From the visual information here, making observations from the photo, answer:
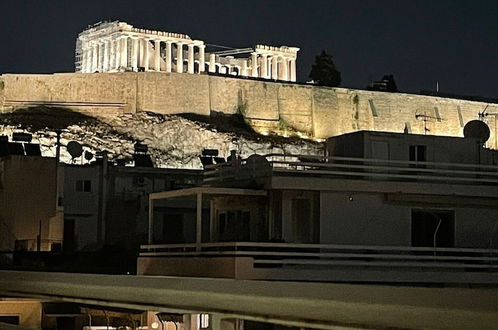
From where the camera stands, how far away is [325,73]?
7750 centimetres

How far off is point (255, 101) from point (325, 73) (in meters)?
11.9

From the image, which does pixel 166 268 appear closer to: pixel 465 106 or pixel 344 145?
pixel 344 145

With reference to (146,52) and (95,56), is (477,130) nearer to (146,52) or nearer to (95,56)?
(146,52)

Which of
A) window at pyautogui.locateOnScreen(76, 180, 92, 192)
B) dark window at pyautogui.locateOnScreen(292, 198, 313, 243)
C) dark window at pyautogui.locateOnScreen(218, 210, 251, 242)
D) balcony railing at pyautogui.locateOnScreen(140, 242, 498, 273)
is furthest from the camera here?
window at pyautogui.locateOnScreen(76, 180, 92, 192)

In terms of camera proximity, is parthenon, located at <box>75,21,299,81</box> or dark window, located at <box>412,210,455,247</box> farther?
parthenon, located at <box>75,21,299,81</box>

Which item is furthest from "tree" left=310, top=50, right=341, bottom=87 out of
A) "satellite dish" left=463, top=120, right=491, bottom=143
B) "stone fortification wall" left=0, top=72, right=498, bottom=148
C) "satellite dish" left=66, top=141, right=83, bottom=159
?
"satellite dish" left=463, top=120, right=491, bottom=143

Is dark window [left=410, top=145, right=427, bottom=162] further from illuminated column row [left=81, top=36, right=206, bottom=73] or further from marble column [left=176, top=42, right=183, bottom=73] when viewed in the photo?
marble column [left=176, top=42, right=183, bottom=73]

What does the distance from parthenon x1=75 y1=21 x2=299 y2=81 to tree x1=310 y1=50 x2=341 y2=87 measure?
7810 millimetres

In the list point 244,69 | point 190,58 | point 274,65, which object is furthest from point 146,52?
point 244,69

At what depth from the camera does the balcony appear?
1617 centimetres

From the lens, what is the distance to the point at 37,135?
5812 centimetres

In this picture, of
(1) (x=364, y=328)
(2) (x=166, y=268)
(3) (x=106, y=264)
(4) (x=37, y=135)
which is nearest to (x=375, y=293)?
(1) (x=364, y=328)

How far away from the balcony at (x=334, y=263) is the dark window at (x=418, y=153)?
7.55 ft

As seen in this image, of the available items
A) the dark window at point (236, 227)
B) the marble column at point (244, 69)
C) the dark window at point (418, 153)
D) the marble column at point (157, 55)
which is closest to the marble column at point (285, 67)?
the marble column at point (244, 69)
